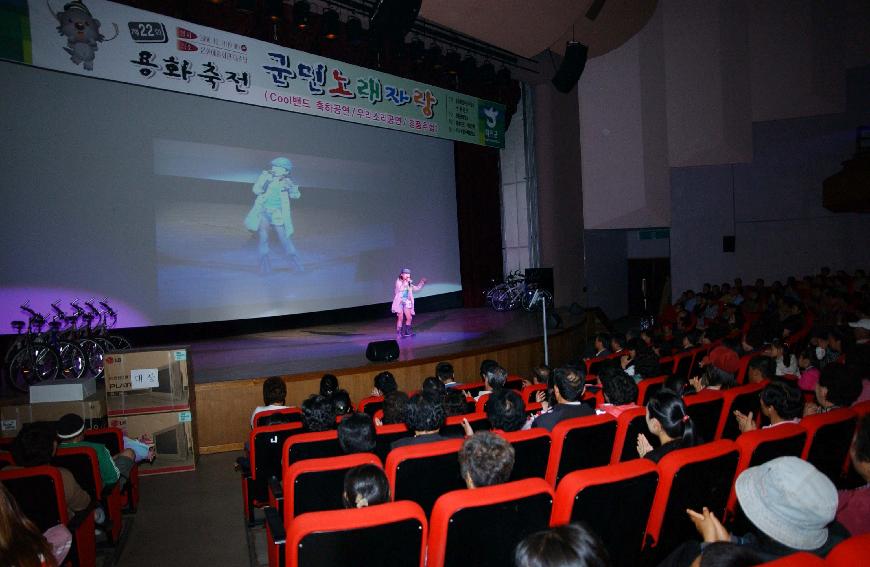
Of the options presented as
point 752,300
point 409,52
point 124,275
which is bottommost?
point 752,300

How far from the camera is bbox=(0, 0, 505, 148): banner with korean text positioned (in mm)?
5699

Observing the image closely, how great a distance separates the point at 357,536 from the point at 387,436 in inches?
53.5

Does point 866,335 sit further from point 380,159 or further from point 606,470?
point 380,159

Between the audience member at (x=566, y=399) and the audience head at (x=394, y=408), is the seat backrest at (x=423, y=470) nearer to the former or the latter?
the audience member at (x=566, y=399)

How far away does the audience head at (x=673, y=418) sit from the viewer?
2.39 m

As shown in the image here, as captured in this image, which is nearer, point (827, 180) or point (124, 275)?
point (124, 275)

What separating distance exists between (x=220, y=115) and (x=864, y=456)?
859 cm

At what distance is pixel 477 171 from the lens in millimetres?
13109

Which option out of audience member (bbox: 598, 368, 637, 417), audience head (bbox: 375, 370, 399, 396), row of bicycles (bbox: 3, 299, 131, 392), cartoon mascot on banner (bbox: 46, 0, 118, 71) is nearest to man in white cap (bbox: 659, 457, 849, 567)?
audience member (bbox: 598, 368, 637, 417)

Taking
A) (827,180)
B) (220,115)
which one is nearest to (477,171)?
(220,115)

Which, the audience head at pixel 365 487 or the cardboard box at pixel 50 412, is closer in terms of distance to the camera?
the audience head at pixel 365 487

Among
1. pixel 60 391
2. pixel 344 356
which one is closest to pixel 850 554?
pixel 60 391

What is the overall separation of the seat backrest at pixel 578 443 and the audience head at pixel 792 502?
3.59 feet

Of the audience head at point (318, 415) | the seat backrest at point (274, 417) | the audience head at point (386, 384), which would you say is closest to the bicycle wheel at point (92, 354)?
the seat backrest at point (274, 417)
